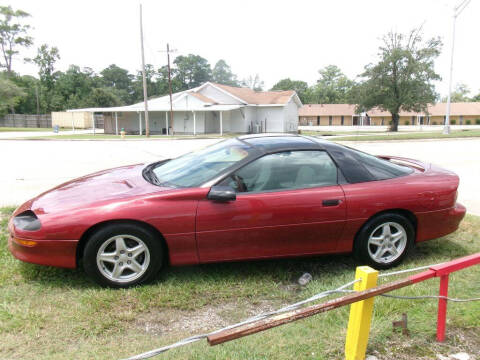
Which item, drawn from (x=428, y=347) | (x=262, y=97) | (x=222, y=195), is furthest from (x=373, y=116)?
(x=428, y=347)

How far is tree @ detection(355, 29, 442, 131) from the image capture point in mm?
41625

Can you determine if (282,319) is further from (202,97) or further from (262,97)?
(262,97)

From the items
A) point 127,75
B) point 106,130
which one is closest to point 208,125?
point 106,130

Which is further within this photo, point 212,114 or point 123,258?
point 212,114

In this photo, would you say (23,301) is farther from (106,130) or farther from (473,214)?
(106,130)

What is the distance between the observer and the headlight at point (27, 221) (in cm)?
335

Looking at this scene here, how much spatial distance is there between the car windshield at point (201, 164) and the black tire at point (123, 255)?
0.65 meters

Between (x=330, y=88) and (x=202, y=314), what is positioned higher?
(x=330, y=88)

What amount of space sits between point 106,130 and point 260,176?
4027cm

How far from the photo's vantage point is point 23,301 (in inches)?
130

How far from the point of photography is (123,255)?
3432 millimetres

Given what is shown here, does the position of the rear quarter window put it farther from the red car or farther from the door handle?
the door handle

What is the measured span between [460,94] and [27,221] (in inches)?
5270

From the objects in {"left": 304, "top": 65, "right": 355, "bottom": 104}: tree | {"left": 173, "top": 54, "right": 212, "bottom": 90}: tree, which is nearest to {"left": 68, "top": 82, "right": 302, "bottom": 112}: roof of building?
{"left": 304, "top": 65, "right": 355, "bottom": 104}: tree
